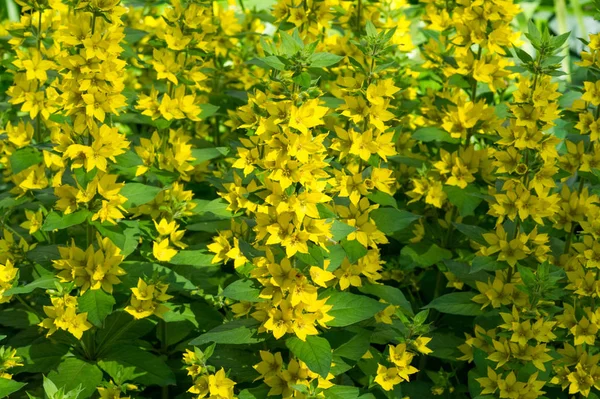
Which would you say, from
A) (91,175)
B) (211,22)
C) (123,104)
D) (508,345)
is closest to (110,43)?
(123,104)

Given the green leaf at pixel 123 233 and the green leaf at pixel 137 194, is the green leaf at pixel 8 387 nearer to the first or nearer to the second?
the green leaf at pixel 123 233

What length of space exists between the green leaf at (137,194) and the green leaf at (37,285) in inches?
13.5

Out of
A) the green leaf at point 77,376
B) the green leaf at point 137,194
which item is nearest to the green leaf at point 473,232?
the green leaf at point 137,194

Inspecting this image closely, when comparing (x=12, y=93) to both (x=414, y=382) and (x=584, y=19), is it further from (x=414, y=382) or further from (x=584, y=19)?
(x=584, y=19)

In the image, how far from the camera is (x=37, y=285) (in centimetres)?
273

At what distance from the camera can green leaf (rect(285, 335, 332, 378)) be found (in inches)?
94.8

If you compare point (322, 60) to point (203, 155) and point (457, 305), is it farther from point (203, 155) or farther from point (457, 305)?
point (457, 305)

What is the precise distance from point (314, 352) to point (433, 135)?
1.23 metres

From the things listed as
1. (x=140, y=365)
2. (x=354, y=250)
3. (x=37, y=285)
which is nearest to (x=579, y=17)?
(x=354, y=250)

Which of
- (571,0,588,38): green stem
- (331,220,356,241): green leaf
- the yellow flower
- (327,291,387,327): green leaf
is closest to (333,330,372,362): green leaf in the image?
(327,291,387,327): green leaf

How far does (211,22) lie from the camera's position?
3703 millimetres

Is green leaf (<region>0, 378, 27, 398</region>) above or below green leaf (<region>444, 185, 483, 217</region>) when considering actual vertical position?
below

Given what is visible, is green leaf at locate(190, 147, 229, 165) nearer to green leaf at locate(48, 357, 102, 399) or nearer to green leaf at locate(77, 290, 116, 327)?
green leaf at locate(77, 290, 116, 327)

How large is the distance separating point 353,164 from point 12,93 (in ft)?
4.20
